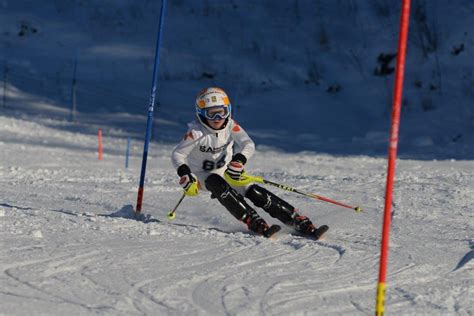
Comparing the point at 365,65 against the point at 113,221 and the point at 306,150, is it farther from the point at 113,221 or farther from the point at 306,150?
the point at 113,221

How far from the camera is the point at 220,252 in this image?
22.2 feet

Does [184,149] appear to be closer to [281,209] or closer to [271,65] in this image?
[281,209]

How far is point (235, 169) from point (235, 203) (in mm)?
351

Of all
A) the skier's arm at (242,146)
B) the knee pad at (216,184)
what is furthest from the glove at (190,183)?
the skier's arm at (242,146)

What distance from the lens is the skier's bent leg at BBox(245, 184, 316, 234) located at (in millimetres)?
7770

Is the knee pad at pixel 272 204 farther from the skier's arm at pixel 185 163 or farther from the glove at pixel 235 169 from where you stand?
the skier's arm at pixel 185 163

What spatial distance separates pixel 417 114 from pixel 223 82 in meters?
5.50

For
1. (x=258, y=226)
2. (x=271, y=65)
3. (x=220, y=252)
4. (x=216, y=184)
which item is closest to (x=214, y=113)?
(x=216, y=184)

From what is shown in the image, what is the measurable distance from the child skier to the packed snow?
0.79 ft

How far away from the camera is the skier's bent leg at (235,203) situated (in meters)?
7.71

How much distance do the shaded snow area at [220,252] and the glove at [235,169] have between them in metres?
0.50

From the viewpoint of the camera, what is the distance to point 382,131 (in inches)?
769

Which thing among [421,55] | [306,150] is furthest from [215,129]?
[421,55]

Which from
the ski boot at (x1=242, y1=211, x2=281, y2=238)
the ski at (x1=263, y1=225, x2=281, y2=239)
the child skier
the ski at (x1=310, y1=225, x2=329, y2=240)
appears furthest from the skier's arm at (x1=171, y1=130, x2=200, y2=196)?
the ski at (x1=310, y1=225, x2=329, y2=240)
